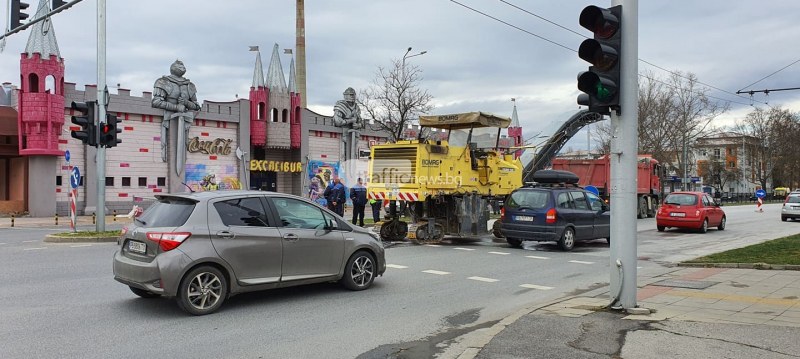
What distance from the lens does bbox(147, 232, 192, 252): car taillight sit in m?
6.68

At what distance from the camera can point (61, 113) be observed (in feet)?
91.2

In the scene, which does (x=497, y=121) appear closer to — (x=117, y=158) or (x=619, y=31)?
(x=619, y=31)

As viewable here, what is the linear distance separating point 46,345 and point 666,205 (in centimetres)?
2048

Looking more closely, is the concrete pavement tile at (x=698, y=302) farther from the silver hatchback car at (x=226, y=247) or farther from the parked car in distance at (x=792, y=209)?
the parked car in distance at (x=792, y=209)

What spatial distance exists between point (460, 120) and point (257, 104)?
22549mm

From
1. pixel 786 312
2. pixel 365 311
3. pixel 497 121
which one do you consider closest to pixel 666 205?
pixel 497 121

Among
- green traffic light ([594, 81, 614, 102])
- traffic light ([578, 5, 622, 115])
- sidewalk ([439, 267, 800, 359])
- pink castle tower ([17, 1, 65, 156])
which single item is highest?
pink castle tower ([17, 1, 65, 156])

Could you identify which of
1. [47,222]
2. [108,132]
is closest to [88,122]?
[108,132]

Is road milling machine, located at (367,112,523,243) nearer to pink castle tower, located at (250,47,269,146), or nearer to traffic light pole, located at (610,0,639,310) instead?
traffic light pole, located at (610,0,639,310)

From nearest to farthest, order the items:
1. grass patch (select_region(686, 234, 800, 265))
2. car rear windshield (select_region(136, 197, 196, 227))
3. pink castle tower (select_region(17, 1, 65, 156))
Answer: car rear windshield (select_region(136, 197, 196, 227)) → grass patch (select_region(686, 234, 800, 265)) → pink castle tower (select_region(17, 1, 65, 156))

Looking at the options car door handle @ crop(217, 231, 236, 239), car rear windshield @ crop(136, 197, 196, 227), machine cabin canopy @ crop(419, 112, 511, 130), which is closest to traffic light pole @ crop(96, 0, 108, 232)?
machine cabin canopy @ crop(419, 112, 511, 130)

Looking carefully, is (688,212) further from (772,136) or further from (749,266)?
(772,136)

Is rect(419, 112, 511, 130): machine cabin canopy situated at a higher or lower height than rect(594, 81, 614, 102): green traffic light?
higher

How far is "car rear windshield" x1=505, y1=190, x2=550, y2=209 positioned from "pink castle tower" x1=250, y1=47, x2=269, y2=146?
77.7 feet
